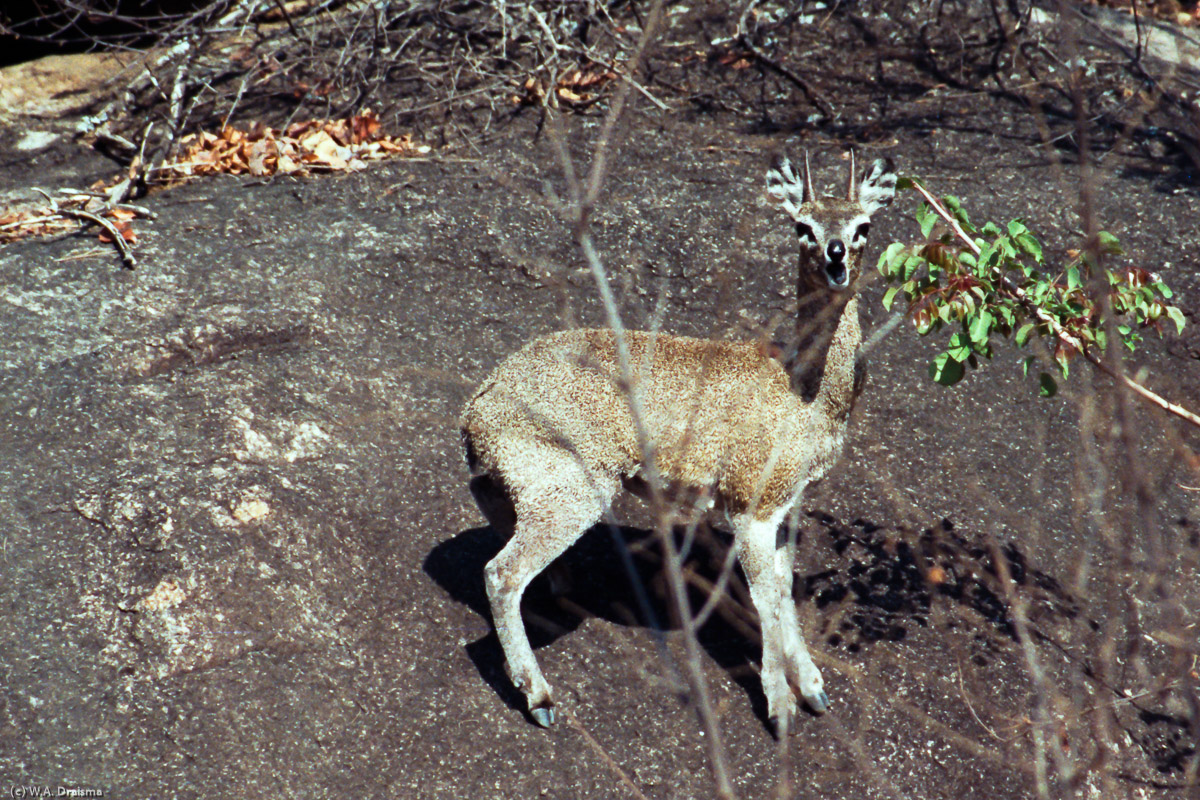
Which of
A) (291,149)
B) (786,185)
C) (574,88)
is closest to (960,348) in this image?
(786,185)

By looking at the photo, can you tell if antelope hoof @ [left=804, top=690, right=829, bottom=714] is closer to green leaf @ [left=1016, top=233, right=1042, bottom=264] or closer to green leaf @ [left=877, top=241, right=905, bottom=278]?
green leaf @ [left=877, top=241, right=905, bottom=278]

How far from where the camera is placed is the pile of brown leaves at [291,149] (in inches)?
330

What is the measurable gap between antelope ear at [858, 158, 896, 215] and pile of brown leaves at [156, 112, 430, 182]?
4685 mm

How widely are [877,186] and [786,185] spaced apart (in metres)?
0.41

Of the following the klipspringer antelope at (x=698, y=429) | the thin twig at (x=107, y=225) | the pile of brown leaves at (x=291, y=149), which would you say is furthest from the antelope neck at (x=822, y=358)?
the pile of brown leaves at (x=291, y=149)

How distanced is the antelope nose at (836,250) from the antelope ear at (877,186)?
1.12 ft

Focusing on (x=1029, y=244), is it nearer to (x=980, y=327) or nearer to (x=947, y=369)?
(x=980, y=327)

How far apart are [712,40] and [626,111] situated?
1.45 meters

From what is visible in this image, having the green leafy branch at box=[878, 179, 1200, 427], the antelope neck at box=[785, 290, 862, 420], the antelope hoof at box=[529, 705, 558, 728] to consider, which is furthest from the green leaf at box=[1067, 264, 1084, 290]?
the antelope hoof at box=[529, 705, 558, 728]

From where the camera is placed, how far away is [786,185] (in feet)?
16.0

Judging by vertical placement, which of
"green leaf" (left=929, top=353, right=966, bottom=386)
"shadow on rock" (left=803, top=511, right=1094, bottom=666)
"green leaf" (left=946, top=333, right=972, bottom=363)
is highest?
"green leaf" (left=946, top=333, right=972, bottom=363)

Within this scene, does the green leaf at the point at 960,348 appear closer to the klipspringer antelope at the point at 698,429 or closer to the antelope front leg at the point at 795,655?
the klipspringer antelope at the point at 698,429

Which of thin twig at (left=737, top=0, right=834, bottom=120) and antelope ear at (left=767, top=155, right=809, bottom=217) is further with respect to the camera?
thin twig at (left=737, top=0, right=834, bottom=120)

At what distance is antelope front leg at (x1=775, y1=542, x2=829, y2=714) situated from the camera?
5023 mm
